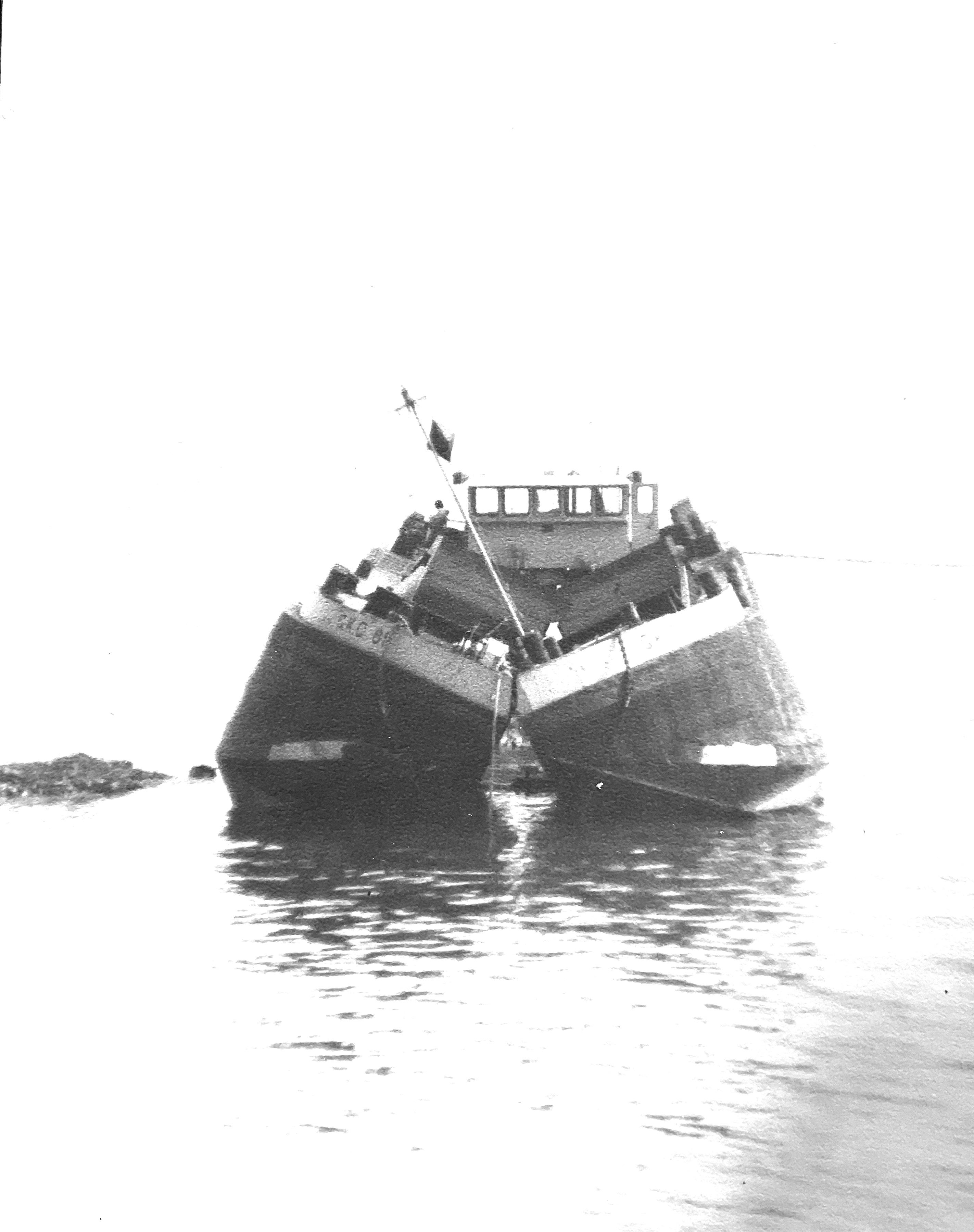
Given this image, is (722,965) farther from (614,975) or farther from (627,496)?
(627,496)

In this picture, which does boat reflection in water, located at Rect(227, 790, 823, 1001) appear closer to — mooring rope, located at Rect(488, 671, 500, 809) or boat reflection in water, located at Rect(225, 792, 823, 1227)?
boat reflection in water, located at Rect(225, 792, 823, 1227)

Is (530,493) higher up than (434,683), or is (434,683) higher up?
(530,493)

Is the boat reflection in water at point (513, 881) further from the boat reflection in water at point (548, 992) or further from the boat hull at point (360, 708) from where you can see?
the boat hull at point (360, 708)

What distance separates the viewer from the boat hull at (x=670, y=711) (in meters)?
22.2

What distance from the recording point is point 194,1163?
9.32 meters

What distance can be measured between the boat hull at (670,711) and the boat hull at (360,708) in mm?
1095

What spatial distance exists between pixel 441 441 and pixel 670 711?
5218 mm

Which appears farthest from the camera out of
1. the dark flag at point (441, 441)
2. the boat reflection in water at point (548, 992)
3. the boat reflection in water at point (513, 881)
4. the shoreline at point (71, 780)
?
the shoreline at point (71, 780)

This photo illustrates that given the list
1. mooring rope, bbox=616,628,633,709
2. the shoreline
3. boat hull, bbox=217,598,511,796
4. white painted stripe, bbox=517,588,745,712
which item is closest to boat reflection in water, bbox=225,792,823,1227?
boat hull, bbox=217,598,511,796

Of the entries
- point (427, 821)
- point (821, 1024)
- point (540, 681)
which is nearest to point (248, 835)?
point (427, 821)

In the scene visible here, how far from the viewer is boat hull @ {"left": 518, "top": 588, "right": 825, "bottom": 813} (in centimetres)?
2219

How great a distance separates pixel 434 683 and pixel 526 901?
6.15 metres

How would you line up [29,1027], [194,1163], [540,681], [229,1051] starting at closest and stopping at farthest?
[194,1163], [229,1051], [29,1027], [540,681]

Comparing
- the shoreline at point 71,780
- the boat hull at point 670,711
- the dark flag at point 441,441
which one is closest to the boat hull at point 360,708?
the boat hull at point 670,711
